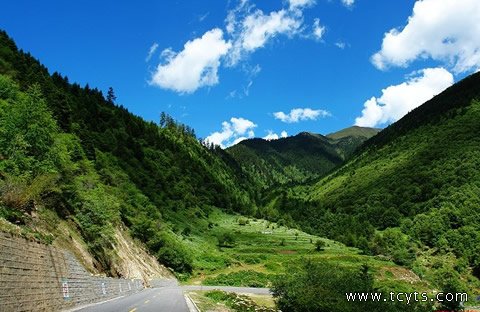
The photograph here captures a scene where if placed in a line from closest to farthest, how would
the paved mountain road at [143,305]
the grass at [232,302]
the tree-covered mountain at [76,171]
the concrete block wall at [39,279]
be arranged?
the concrete block wall at [39,279] → the paved mountain road at [143,305] → the tree-covered mountain at [76,171] → the grass at [232,302]

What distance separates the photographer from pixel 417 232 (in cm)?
19975

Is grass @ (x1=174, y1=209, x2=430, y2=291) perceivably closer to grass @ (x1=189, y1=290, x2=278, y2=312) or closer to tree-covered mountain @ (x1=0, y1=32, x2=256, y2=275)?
tree-covered mountain @ (x1=0, y1=32, x2=256, y2=275)

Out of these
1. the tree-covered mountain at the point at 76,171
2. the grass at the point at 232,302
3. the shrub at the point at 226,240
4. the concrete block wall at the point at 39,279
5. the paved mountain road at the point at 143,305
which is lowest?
the grass at the point at 232,302

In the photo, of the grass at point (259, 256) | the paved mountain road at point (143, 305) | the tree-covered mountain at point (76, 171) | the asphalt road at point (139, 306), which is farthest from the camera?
the grass at point (259, 256)

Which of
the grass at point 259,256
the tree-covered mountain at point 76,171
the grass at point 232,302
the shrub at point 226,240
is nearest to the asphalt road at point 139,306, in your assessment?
the grass at point 232,302

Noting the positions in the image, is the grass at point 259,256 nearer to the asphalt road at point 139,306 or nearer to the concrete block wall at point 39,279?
the asphalt road at point 139,306

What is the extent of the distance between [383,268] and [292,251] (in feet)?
102

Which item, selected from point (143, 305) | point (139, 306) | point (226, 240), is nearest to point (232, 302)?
point (143, 305)

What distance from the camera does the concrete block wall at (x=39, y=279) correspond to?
635 inches

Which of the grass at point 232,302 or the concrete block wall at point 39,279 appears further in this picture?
the grass at point 232,302

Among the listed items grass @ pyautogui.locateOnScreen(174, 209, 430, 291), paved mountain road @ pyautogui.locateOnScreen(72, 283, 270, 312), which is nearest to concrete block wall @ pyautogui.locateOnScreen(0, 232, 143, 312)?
paved mountain road @ pyautogui.locateOnScreen(72, 283, 270, 312)

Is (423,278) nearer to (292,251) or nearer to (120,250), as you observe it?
(292,251)

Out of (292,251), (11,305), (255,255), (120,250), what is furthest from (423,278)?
(11,305)

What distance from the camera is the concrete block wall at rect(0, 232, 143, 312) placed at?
635 inches
